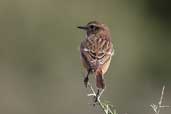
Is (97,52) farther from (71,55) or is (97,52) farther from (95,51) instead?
(71,55)

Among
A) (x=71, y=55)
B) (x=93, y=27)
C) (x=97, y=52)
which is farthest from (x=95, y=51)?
(x=71, y=55)

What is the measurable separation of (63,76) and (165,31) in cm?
338

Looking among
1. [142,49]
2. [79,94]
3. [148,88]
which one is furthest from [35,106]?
[142,49]

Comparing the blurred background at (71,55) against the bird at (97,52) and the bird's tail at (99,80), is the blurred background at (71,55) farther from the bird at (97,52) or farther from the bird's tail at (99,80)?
the bird's tail at (99,80)

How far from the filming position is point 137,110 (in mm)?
15578

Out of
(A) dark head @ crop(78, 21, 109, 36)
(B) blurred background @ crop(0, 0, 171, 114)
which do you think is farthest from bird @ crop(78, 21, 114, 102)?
(B) blurred background @ crop(0, 0, 171, 114)

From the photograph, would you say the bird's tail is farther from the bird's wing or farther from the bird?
the bird's wing

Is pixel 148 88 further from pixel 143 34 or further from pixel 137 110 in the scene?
pixel 143 34

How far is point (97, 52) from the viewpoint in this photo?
9.19 metres

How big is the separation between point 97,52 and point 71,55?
320 inches

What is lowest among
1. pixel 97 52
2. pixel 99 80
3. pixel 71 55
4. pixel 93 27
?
pixel 71 55

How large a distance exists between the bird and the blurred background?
5.30 metres

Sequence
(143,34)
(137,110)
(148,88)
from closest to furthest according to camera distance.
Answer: (137,110)
(148,88)
(143,34)

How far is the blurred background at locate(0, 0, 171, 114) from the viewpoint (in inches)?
635
